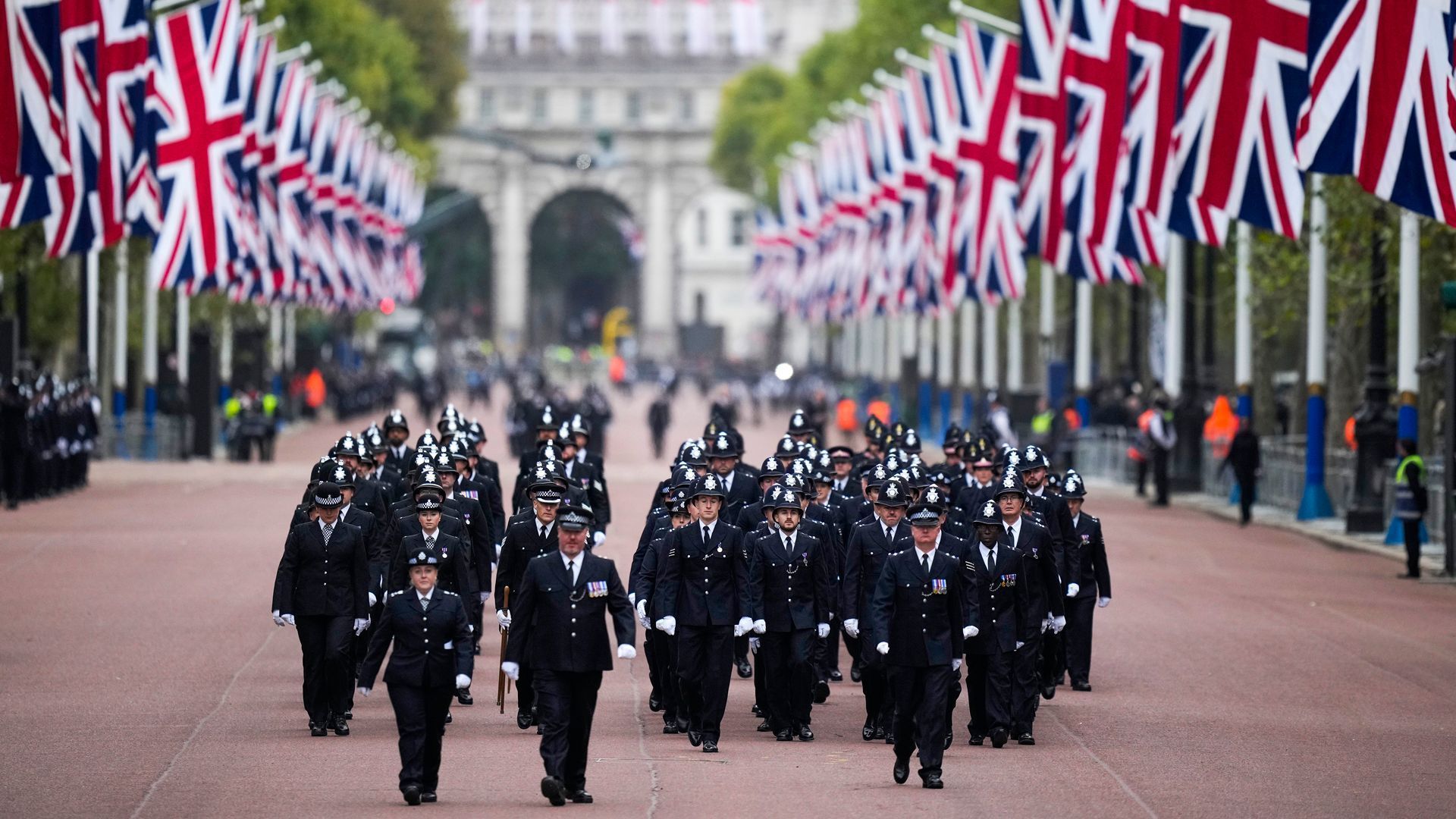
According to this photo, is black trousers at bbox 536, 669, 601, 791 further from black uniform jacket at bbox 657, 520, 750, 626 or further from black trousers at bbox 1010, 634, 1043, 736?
black trousers at bbox 1010, 634, 1043, 736

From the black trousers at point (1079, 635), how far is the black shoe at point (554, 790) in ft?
20.4

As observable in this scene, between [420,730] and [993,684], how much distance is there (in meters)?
4.21

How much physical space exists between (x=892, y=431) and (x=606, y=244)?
14566 cm

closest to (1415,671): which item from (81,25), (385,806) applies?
(385,806)

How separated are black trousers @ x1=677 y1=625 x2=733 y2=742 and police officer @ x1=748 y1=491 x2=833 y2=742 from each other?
297mm

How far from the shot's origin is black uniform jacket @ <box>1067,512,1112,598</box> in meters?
19.6

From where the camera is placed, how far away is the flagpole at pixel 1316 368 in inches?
1452

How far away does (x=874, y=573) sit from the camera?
17.4 m

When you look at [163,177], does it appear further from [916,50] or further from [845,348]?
[845,348]

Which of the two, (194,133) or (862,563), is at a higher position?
(194,133)

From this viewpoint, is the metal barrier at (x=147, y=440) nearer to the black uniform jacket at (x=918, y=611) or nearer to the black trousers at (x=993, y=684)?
the black trousers at (x=993, y=684)

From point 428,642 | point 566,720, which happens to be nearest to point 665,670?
point 566,720

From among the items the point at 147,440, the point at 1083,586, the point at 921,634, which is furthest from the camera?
the point at 147,440

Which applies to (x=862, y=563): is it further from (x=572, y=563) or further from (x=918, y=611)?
(x=572, y=563)
